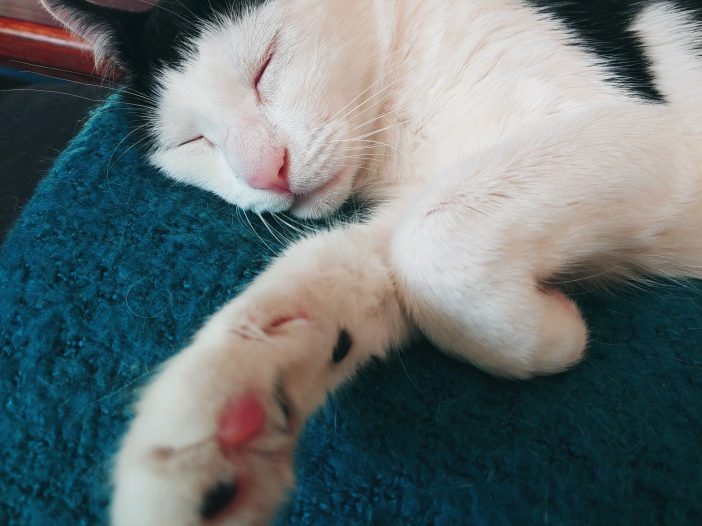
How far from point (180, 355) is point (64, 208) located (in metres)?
0.50

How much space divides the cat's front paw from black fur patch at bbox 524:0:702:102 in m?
0.54

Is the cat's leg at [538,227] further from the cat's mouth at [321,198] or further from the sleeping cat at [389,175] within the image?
the cat's mouth at [321,198]

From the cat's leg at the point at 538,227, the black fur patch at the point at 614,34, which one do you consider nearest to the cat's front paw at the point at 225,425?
the cat's leg at the point at 538,227

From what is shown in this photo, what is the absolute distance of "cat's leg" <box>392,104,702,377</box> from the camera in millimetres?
552

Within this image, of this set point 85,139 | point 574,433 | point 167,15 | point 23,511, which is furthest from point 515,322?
point 85,139

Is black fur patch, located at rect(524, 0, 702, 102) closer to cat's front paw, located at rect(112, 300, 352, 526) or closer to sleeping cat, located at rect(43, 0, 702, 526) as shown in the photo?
sleeping cat, located at rect(43, 0, 702, 526)

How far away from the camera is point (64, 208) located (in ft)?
2.85

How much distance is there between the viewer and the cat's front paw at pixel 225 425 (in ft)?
1.30

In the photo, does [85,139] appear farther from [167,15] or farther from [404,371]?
[404,371]

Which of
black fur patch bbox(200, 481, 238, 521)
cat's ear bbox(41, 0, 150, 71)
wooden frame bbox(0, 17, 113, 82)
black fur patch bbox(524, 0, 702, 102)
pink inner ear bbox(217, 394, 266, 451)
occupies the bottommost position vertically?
wooden frame bbox(0, 17, 113, 82)

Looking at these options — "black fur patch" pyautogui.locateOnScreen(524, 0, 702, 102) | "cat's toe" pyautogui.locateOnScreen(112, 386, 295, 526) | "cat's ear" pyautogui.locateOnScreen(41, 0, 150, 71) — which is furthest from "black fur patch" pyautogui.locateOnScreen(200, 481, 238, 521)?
"cat's ear" pyautogui.locateOnScreen(41, 0, 150, 71)

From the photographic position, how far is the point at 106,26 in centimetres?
92

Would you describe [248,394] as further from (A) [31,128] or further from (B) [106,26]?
(A) [31,128]

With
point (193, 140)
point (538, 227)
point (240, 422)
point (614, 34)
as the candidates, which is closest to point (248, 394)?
point (240, 422)
